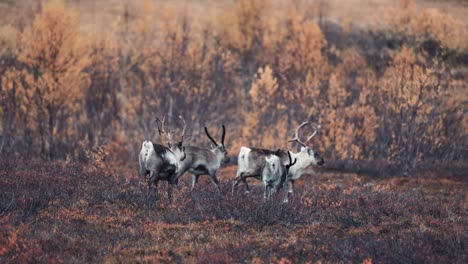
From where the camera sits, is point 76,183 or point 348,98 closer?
point 76,183

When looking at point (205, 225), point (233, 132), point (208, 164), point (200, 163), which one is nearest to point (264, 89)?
point (233, 132)

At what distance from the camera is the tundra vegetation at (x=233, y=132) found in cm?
952

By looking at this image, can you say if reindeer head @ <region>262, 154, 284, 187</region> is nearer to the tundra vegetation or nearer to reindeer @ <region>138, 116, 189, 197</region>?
the tundra vegetation

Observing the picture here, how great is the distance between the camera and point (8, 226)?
9.37 meters

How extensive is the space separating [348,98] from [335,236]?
74.2ft

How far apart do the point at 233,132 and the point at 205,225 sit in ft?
67.5

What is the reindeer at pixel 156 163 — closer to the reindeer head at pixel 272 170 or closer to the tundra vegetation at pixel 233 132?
the tundra vegetation at pixel 233 132

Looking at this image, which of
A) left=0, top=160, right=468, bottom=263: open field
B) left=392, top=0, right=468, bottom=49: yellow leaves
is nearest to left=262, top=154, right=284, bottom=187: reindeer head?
left=0, top=160, right=468, bottom=263: open field

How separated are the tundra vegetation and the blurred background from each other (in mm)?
122

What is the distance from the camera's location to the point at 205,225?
34.8 ft

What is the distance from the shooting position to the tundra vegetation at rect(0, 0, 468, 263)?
952 cm

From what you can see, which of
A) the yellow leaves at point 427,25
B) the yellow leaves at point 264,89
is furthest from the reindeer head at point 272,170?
the yellow leaves at point 427,25

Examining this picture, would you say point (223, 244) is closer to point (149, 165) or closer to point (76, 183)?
point (149, 165)

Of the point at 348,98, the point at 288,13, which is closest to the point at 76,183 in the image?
the point at 348,98
